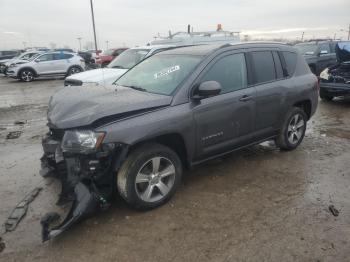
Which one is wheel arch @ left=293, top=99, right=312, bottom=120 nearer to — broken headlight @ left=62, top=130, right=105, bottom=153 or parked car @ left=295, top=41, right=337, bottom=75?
broken headlight @ left=62, top=130, right=105, bottom=153

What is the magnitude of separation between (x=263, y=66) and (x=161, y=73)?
156 cm

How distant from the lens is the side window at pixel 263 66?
4852 millimetres

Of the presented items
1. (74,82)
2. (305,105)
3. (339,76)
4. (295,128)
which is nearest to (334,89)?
(339,76)

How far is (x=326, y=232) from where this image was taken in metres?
3.38

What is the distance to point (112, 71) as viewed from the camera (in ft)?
30.6

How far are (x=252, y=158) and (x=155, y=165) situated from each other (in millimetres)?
2193

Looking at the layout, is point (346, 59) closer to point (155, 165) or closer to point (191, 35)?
point (191, 35)

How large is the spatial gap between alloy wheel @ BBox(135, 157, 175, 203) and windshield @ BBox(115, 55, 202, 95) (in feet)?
2.78

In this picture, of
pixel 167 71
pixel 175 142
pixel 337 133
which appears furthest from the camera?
pixel 337 133

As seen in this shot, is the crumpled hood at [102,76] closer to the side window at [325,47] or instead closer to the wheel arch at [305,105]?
the wheel arch at [305,105]

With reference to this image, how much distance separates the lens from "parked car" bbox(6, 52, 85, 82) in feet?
62.7

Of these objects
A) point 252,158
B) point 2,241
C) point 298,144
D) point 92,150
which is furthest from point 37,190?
point 298,144

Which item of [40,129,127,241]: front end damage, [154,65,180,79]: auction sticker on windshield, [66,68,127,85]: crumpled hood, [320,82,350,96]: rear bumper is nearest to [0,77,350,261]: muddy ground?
[40,129,127,241]: front end damage

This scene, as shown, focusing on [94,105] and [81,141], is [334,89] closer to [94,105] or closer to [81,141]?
[94,105]
